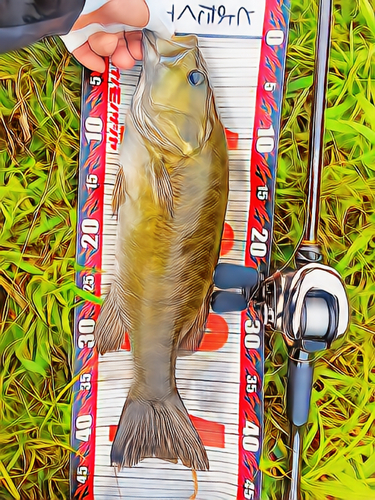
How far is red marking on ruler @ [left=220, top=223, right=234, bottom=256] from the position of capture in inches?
33.6

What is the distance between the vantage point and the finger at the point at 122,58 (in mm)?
816

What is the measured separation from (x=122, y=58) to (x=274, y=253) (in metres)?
0.48

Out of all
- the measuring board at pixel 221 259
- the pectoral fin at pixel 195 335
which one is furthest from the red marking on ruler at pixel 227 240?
the pectoral fin at pixel 195 335

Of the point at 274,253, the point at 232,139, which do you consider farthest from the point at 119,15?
the point at 274,253

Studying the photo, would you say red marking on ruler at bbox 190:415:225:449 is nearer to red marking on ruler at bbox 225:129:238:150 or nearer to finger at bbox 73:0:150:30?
red marking on ruler at bbox 225:129:238:150

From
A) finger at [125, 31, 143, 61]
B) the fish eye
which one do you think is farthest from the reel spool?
finger at [125, 31, 143, 61]

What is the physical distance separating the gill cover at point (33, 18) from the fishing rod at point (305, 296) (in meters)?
0.44

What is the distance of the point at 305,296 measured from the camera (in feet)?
2.27

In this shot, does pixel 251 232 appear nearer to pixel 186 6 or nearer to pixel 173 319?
pixel 173 319

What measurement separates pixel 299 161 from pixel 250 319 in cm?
33

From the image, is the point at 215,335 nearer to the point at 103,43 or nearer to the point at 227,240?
the point at 227,240

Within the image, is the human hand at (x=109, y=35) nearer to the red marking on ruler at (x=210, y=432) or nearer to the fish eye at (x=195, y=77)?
the fish eye at (x=195, y=77)

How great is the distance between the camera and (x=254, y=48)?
0.83 metres

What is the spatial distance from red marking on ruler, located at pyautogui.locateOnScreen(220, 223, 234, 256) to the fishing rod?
61mm
